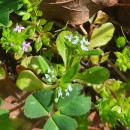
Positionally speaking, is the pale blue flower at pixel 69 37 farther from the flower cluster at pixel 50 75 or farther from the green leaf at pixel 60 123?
the green leaf at pixel 60 123

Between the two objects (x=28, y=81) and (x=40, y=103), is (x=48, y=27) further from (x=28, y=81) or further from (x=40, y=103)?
(x=40, y=103)

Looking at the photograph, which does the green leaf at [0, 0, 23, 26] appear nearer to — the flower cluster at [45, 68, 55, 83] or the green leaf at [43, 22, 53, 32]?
the green leaf at [43, 22, 53, 32]

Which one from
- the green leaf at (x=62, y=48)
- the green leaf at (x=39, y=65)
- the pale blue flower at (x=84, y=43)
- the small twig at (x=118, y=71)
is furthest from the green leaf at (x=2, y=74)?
the small twig at (x=118, y=71)

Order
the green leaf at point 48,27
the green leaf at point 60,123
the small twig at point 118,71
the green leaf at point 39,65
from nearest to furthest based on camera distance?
1. the green leaf at point 60,123
2. the green leaf at point 39,65
3. the green leaf at point 48,27
4. the small twig at point 118,71

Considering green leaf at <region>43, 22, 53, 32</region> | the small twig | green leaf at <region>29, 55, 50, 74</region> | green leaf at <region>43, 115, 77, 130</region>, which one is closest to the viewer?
green leaf at <region>43, 115, 77, 130</region>

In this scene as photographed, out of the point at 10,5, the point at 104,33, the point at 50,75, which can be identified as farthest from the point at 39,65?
the point at 104,33

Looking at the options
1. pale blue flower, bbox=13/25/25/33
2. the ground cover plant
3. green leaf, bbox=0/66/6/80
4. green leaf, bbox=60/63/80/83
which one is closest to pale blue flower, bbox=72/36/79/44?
the ground cover plant
